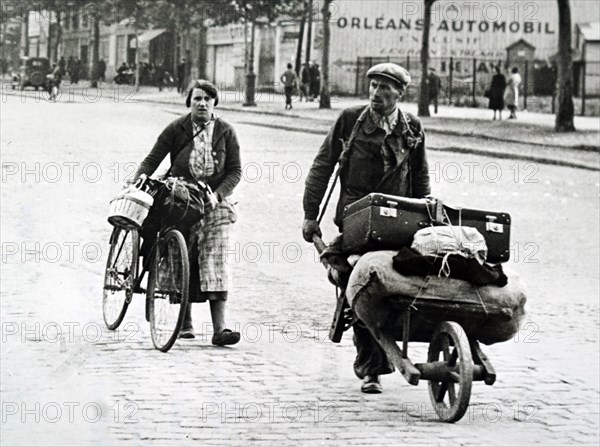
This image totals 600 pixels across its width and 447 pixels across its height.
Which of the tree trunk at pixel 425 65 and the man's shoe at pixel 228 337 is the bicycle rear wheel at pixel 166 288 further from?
the tree trunk at pixel 425 65

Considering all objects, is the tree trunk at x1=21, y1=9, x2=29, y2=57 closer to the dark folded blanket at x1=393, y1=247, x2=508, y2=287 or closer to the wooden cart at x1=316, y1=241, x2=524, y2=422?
the wooden cart at x1=316, y1=241, x2=524, y2=422

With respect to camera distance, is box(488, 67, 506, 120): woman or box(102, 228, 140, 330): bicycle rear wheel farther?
box(488, 67, 506, 120): woman

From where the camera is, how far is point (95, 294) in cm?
1085

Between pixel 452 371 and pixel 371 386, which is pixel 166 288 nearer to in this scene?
pixel 371 386

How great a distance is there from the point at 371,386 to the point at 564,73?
22458mm

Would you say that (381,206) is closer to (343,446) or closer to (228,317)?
(343,446)

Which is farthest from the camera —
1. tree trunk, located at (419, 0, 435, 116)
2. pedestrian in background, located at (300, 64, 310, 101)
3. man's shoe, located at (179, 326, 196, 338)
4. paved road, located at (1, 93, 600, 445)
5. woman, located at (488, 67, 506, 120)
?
pedestrian in background, located at (300, 64, 310, 101)

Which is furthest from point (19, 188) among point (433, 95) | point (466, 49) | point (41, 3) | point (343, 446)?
point (466, 49)

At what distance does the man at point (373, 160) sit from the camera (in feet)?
23.1

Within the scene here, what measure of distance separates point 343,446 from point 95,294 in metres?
5.22

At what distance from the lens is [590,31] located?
137 feet

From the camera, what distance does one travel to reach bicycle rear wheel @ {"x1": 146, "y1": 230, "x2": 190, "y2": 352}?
27.5 ft

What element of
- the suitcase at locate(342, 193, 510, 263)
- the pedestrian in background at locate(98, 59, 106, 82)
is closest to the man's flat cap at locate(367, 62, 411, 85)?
the suitcase at locate(342, 193, 510, 263)

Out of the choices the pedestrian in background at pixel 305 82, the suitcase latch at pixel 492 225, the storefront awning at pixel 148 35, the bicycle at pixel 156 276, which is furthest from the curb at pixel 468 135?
the suitcase latch at pixel 492 225
